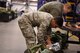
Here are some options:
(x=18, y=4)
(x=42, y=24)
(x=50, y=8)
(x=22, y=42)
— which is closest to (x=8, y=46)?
(x=22, y=42)

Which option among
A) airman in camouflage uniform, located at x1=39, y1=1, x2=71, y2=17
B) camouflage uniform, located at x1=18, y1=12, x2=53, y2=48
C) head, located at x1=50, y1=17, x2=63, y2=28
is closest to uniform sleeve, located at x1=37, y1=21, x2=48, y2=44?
camouflage uniform, located at x1=18, y1=12, x2=53, y2=48

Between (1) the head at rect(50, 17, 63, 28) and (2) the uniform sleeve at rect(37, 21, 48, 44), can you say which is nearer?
(1) the head at rect(50, 17, 63, 28)

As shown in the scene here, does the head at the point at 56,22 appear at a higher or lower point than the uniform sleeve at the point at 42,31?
higher

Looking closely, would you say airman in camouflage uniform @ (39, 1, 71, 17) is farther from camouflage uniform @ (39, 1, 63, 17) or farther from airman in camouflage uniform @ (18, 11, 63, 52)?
airman in camouflage uniform @ (18, 11, 63, 52)

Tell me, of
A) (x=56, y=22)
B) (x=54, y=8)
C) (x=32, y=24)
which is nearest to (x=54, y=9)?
(x=54, y=8)

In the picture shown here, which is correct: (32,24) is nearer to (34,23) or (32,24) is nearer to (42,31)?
(34,23)

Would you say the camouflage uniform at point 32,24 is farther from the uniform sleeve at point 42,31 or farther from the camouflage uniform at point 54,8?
the camouflage uniform at point 54,8

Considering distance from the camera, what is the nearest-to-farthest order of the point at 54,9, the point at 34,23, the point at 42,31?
the point at 42,31
the point at 34,23
the point at 54,9

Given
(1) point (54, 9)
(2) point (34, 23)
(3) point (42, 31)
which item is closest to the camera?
(3) point (42, 31)

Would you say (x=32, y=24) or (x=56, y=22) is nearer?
(x=56, y=22)

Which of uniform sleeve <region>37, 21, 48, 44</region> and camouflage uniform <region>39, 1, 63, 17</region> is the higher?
camouflage uniform <region>39, 1, 63, 17</region>

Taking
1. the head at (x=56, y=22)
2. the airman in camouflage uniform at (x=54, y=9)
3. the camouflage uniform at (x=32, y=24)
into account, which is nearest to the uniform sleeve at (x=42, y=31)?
the camouflage uniform at (x=32, y=24)

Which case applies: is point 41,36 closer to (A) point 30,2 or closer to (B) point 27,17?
(B) point 27,17

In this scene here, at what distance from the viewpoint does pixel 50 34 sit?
15.3 feet
